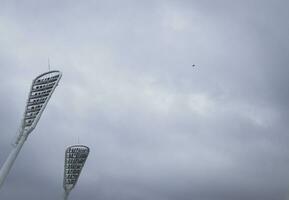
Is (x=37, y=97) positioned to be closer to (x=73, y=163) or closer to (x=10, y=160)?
(x=10, y=160)

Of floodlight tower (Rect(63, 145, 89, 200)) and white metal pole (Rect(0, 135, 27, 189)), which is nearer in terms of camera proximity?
white metal pole (Rect(0, 135, 27, 189))

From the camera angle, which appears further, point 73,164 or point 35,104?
point 73,164

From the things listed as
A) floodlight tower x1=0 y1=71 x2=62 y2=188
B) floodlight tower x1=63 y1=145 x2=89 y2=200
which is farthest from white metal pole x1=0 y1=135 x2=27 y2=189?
floodlight tower x1=63 y1=145 x2=89 y2=200

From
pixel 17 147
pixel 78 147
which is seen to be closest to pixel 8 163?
pixel 17 147

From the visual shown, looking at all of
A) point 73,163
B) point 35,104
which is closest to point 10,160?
point 35,104

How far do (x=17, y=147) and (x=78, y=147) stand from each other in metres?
57.4

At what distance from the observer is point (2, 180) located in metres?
100

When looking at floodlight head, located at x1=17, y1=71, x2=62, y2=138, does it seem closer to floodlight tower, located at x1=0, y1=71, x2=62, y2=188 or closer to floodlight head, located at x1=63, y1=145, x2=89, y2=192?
floodlight tower, located at x1=0, y1=71, x2=62, y2=188

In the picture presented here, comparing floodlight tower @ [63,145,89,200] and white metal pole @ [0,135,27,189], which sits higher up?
floodlight tower @ [63,145,89,200]

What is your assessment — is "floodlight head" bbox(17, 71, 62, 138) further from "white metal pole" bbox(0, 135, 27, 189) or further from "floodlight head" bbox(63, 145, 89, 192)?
"floodlight head" bbox(63, 145, 89, 192)

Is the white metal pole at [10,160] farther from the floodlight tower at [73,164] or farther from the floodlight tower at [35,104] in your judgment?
the floodlight tower at [73,164]

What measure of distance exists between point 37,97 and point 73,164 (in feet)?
181

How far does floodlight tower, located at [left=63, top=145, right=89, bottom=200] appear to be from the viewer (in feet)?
529

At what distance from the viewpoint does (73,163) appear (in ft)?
533
